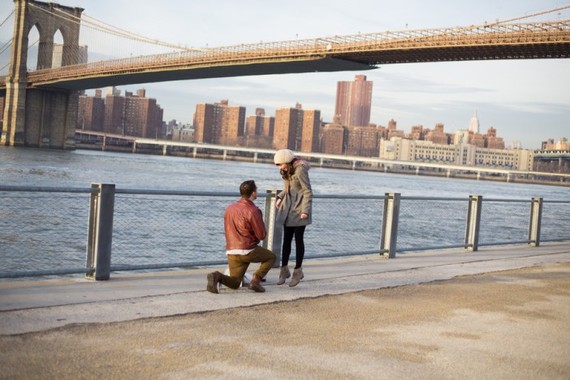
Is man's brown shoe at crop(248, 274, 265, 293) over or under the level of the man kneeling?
under

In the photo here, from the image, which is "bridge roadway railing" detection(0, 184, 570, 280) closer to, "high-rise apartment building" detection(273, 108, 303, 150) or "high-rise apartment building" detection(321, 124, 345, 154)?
"high-rise apartment building" detection(273, 108, 303, 150)

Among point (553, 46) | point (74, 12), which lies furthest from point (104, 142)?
point (553, 46)

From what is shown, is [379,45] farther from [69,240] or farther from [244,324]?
[244,324]

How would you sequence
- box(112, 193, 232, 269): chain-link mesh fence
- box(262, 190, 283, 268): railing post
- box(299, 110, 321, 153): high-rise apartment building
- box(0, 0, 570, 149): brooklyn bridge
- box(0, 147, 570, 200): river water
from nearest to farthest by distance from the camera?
box(262, 190, 283, 268): railing post → box(112, 193, 232, 269): chain-link mesh fence → box(0, 147, 570, 200): river water → box(0, 0, 570, 149): brooklyn bridge → box(299, 110, 321, 153): high-rise apartment building

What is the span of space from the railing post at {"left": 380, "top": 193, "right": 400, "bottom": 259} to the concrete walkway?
238 mm

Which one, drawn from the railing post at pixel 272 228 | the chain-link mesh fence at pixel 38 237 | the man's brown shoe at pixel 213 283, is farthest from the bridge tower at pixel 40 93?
the man's brown shoe at pixel 213 283

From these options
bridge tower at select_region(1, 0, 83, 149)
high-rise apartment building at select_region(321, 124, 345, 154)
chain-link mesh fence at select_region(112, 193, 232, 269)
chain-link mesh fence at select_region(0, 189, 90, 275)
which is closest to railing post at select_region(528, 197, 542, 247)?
chain-link mesh fence at select_region(112, 193, 232, 269)

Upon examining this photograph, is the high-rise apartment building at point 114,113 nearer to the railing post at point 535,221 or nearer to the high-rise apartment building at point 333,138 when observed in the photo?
the high-rise apartment building at point 333,138

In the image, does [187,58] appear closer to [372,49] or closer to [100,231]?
[372,49]

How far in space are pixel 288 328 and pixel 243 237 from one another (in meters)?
1.36

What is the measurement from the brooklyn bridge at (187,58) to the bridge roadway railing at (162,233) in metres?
19.0

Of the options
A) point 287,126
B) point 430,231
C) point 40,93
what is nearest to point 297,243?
point 430,231

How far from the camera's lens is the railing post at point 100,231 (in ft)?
20.8

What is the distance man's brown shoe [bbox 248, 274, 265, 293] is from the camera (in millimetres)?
6207
